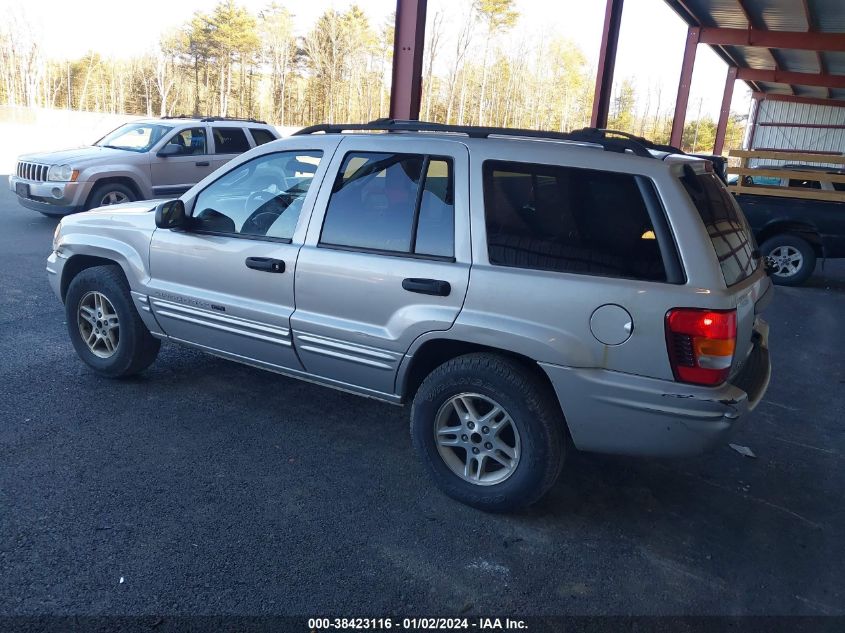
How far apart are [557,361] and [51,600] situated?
7.55ft

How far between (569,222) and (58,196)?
31.3ft

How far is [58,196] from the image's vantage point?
10305 millimetres

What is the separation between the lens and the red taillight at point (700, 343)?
2941mm

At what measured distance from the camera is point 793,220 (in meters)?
10.0

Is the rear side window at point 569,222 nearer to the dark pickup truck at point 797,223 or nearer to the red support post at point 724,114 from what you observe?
the dark pickup truck at point 797,223

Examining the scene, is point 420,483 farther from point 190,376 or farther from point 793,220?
point 793,220

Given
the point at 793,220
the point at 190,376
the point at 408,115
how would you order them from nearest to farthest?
the point at 190,376
the point at 408,115
the point at 793,220

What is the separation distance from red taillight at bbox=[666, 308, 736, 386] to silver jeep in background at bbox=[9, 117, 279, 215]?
969 centimetres

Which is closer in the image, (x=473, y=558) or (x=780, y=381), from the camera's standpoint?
(x=473, y=558)

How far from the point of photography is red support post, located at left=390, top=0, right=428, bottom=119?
7.76 meters

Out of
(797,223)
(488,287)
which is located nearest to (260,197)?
(488,287)

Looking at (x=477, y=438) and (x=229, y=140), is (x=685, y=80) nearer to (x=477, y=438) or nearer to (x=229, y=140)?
(x=229, y=140)

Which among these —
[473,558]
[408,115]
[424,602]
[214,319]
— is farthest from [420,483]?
[408,115]

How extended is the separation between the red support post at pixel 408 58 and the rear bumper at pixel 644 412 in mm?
5494
